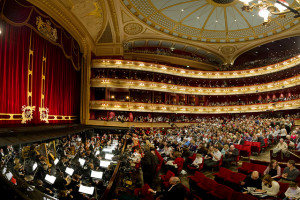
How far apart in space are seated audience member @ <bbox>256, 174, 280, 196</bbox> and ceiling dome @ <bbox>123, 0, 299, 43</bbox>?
50.8ft

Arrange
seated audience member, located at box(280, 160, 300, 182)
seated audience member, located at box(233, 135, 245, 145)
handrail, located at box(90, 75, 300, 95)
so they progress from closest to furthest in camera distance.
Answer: seated audience member, located at box(280, 160, 300, 182) → seated audience member, located at box(233, 135, 245, 145) → handrail, located at box(90, 75, 300, 95)

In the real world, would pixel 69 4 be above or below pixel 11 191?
above

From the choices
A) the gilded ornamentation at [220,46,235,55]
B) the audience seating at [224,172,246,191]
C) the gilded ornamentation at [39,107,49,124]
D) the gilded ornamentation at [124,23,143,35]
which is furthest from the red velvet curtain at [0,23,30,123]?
the gilded ornamentation at [220,46,235,55]

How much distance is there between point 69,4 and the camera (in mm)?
12523

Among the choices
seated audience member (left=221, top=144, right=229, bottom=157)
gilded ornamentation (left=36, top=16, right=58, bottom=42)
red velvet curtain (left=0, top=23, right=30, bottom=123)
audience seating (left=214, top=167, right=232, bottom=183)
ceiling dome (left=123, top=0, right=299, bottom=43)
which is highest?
ceiling dome (left=123, top=0, right=299, bottom=43)

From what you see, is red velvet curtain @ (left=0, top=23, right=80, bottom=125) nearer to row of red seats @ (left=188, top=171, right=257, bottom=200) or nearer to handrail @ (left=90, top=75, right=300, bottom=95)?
handrail @ (left=90, top=75, right=300, bottom=95)

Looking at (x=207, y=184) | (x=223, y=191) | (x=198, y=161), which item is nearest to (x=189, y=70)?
(x=198, y=161)

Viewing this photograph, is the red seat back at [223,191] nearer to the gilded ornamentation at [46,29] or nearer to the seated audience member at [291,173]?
the seated audience member at [291,173]

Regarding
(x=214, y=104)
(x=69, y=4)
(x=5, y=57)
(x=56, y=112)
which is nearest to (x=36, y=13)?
(x=69, y=4)

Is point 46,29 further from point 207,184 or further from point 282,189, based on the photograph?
point 282,189

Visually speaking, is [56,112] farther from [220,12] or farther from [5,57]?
[220,12]

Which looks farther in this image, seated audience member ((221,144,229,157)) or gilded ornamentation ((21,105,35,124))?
gilded ornamentation ((21,105,35,124))

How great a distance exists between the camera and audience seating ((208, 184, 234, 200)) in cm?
389

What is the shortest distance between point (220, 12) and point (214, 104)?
1102cm
